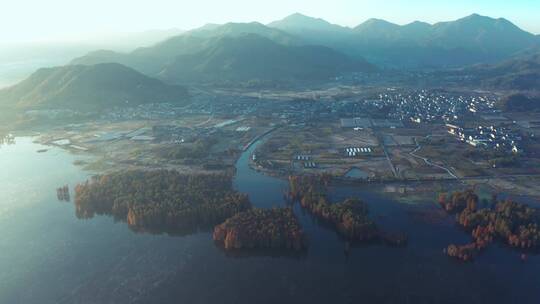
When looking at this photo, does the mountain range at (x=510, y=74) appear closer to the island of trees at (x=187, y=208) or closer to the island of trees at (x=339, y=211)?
the island of trees at (x=339, y=211)

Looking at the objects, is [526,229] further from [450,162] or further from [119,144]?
[119,144]

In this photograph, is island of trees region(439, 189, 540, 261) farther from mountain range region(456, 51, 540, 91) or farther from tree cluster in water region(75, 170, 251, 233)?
mountain range region(456, 51, 540, 91)

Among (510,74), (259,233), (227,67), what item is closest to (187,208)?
(259,233)

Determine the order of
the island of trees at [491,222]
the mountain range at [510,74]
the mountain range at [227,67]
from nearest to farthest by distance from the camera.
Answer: the island of trees at [491,222] < the mountain range at [227,67] < the mountain range at [510,74]

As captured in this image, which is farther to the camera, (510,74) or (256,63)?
(256,63)

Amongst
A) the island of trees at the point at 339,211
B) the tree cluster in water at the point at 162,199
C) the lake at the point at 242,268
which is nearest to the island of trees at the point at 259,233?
the lake at the point at 242,268

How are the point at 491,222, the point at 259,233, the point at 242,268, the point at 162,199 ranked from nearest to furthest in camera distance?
the point at 242,268 → the point at 259,233 → the point at 491,222 → the point at 162,199

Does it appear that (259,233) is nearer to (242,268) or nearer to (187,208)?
(242,268)

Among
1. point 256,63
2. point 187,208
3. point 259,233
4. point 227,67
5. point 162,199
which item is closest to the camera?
point 259,233
